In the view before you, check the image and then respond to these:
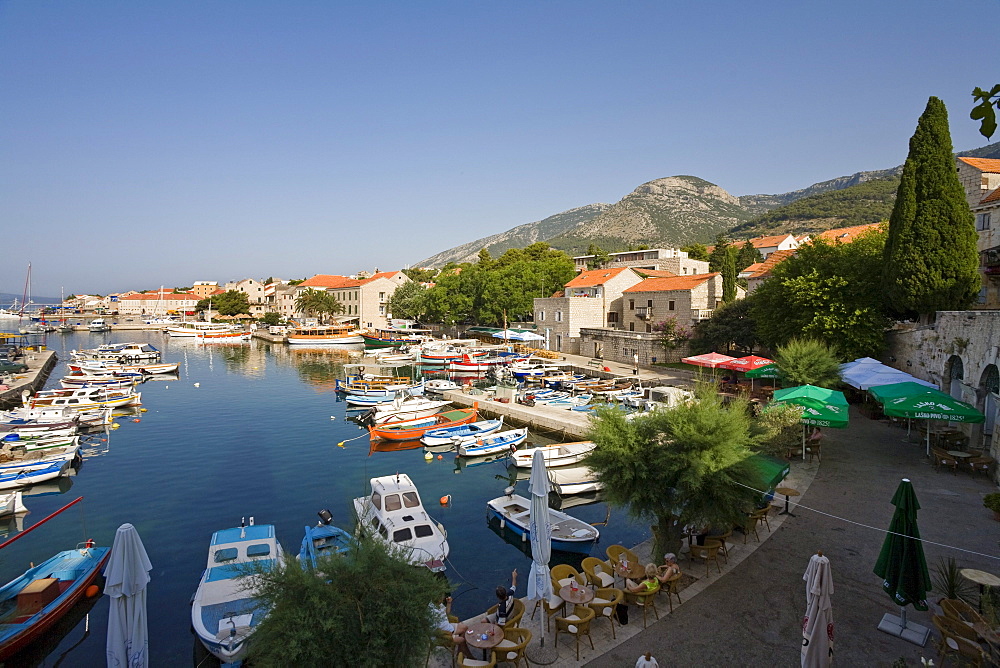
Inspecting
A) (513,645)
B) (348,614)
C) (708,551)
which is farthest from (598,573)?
(348,614)

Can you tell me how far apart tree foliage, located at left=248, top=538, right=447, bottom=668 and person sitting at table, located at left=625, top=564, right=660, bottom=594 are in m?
3.97

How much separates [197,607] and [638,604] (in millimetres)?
8858

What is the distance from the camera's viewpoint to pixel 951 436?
16.7m

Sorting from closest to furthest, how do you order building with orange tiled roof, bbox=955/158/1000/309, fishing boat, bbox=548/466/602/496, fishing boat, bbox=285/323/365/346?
fishing boat, bbox=548/466/602/496
building with orange tiled roof, bbox=955/158/1000/309
fishing boat, bbox=285/323/365/346

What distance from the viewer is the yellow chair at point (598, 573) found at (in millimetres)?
9992

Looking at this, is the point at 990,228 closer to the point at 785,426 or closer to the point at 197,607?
the point at 785,426

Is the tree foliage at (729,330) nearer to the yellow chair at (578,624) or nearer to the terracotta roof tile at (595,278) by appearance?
the terracotta roof tile at (595,278)

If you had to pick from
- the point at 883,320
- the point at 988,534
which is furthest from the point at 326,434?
the point at 883,320

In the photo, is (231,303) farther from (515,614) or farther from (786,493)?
(515,614)

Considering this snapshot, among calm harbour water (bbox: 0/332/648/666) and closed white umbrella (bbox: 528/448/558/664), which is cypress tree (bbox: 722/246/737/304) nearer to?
calm harbour water (bbox: 0/332/648/666)

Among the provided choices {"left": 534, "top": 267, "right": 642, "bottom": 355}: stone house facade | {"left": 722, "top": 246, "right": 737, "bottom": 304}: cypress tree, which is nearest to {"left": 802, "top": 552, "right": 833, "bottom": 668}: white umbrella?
{"left": 722, "top": 246, "right": 737, "bottom": 304}: cypress tree

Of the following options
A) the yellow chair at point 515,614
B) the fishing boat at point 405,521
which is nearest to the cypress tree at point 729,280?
the fishing boat at point 405,521

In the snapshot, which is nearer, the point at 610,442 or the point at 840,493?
the point at 610,442

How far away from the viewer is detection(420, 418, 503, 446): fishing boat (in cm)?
2639
